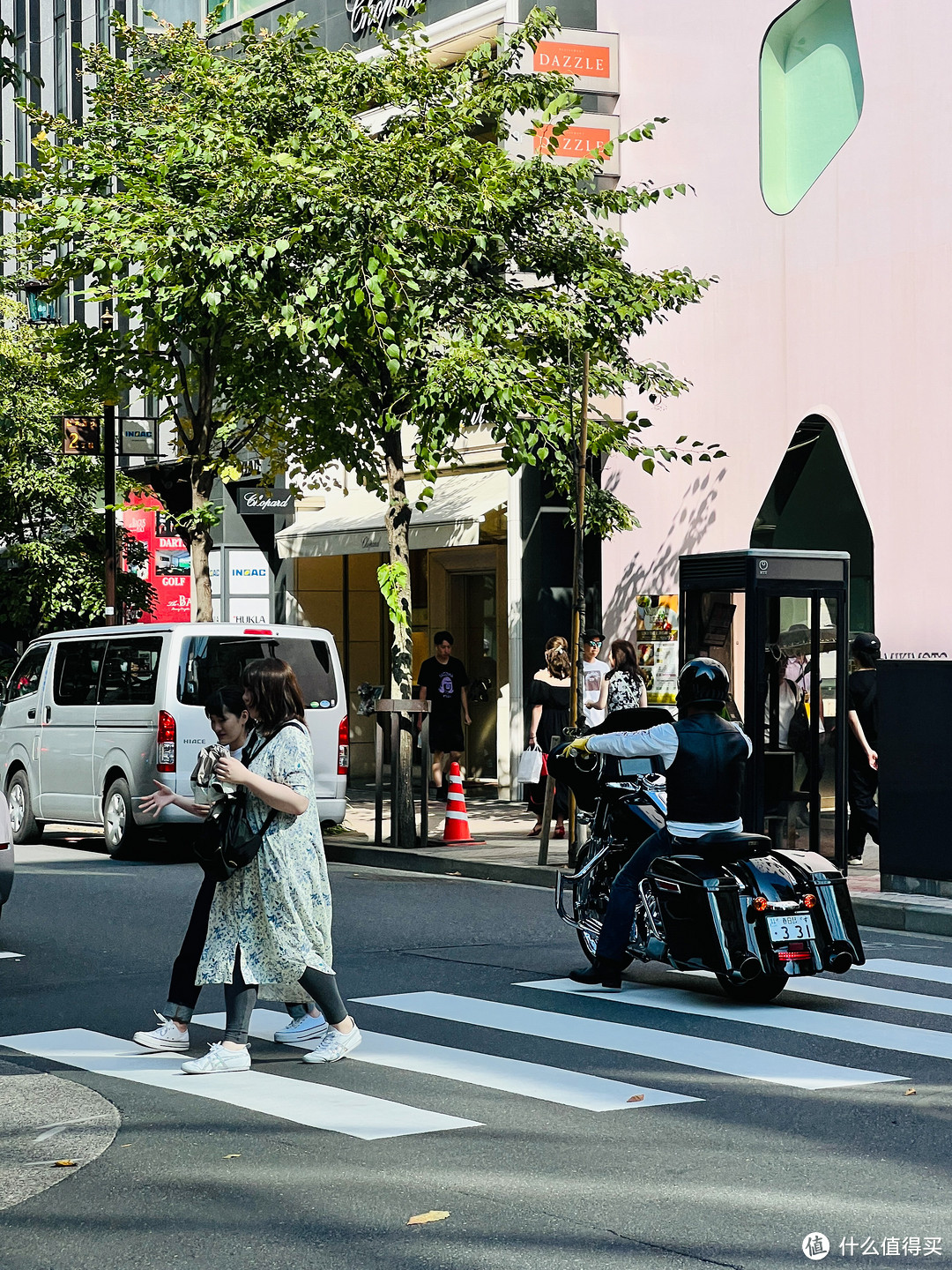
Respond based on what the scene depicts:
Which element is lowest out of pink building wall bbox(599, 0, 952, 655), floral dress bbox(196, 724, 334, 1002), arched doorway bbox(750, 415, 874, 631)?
floral dress bbox(196, 724, 334, 1002)

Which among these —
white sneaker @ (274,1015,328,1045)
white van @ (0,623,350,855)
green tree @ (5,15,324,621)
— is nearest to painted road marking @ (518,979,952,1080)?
white sneaker @ (274,1015,328,1045)

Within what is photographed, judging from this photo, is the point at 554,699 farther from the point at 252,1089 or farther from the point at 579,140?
the point at 252,1089

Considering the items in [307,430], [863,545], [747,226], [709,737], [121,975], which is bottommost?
[121,975]

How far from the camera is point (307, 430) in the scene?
18359 millimetres

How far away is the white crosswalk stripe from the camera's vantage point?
25.2 feet

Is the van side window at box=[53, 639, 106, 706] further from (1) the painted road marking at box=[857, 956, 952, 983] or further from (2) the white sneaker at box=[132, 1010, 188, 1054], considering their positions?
(2) the white sneaker at box=[132, 1010, 188, 1054]

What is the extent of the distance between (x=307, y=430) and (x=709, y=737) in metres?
10.4

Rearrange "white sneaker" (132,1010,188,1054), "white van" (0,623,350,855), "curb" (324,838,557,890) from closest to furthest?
"white sneaker" (132,1010,188,1054), "curb" (324,838,557,890), "white van" (0,623,350,855)

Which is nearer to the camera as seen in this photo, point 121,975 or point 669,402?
point 121,975

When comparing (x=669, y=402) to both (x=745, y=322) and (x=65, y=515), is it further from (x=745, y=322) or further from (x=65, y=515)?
(x=65, y=515)

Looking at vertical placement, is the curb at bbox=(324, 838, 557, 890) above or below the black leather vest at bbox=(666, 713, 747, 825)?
below

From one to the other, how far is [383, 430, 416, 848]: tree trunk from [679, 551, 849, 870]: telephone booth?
12.2ft

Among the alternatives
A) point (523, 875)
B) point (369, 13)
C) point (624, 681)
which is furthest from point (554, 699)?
point (369, 13)

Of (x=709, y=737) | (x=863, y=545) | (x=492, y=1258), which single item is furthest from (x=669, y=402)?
(x=492, y=1258)
